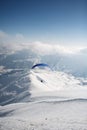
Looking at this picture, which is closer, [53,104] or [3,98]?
[53,104]

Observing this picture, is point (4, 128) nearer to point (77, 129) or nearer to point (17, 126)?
point (17, 126)

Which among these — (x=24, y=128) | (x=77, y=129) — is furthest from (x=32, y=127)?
(x=77, y=129)

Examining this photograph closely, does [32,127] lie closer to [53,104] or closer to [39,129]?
[39,129]

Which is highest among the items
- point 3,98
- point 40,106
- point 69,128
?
point 69,128

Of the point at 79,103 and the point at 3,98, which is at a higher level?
the point at 79,103

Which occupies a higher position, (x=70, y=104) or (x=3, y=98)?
(x=70, y=104)

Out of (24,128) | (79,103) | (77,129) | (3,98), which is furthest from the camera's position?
(3,98)

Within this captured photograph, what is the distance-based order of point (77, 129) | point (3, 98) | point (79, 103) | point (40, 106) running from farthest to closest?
point (3, 98) → point (40, 106) → point (79, 103) → point (77, 129)

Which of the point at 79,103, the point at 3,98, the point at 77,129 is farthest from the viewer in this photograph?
the point at 3,98

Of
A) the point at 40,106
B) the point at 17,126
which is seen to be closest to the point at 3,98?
the point at 40,106
